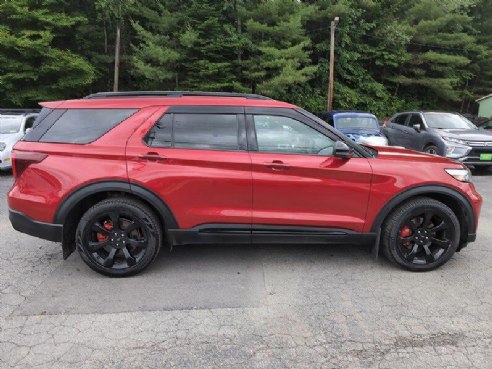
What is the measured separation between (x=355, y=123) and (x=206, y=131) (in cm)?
890

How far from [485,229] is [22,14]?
70.8 ft

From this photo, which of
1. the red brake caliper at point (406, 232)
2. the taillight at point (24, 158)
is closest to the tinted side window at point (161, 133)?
the taillight at point (24, 158)

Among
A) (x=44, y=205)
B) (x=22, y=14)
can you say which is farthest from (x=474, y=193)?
(x=22, y=14)

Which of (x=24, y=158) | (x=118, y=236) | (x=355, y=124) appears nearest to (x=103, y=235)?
(x=118, y=236)

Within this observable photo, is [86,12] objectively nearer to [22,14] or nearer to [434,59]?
[22,14]

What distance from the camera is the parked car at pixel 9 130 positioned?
8.95 meters

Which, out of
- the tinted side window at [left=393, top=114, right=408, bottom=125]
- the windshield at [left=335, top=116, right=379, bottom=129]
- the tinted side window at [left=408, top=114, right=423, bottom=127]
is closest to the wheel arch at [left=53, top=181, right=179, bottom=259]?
the windshield at [left=335, top=116, right=379, bottom=129]

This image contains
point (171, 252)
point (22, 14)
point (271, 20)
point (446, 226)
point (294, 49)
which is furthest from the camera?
point (271, 20)

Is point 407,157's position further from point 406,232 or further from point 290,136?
point 290,136

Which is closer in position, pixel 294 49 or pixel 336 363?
pixel 336 363

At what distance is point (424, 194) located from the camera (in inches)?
150

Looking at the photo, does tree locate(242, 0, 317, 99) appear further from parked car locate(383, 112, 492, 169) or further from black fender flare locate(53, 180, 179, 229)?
black fender flare locate(53, 180, 179, 229)

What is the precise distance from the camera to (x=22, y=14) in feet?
61.4

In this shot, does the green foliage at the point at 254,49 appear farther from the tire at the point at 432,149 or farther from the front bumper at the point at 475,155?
the front bumper at the point at 475,155
